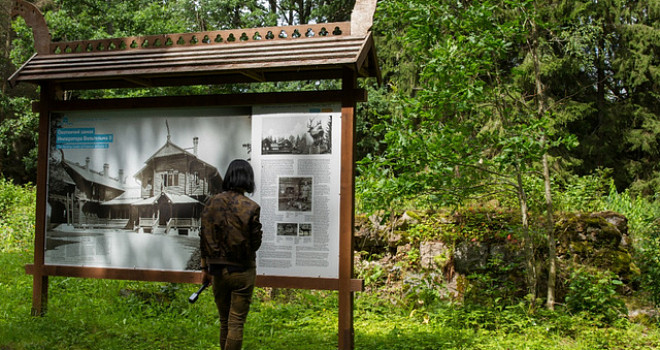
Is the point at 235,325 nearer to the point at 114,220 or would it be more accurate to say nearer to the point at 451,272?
the point at 114,220

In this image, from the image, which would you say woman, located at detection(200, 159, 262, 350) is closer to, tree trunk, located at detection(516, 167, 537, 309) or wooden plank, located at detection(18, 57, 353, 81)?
wooden plank, located at detection(18, 57, 353, 81)

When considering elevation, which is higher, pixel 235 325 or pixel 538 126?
pixel 538 126

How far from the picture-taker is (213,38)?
6.12 meters

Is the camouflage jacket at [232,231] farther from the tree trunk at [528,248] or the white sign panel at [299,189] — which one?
the tree trunk at [528,248]

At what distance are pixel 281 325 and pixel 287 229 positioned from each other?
6.69 ft

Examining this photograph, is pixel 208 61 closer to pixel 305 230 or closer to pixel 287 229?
pixel 287 229

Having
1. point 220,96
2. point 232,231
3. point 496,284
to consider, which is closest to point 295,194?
point 232,231

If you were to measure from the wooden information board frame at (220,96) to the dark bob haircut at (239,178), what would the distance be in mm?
1307

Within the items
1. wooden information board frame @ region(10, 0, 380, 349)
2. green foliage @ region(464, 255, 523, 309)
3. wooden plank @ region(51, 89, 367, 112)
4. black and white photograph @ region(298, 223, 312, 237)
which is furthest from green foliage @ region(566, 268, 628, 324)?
wooden plank @ region(51, 89, 367, 112)

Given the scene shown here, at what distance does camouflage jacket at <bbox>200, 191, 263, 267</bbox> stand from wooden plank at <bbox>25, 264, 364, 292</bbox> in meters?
1.22

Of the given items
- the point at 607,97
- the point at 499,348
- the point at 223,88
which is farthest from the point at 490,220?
the point at 607,97

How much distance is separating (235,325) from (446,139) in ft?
11.9

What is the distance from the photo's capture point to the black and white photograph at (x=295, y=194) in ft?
18.4

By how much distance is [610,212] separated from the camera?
8.20m
